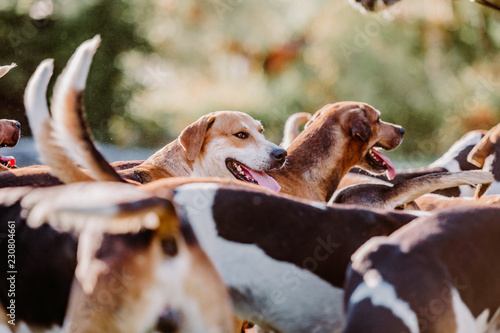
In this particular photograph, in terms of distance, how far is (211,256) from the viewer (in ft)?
6.26

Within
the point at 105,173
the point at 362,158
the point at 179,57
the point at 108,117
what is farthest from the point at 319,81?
the point at 105,173

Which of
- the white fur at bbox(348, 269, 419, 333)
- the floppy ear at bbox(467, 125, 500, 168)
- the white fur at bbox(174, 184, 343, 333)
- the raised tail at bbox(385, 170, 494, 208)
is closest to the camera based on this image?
the white fur at bbox(348, 269, 419, 333)

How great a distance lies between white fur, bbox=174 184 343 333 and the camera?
1.93m

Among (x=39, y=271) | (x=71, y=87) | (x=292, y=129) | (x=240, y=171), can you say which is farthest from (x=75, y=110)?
(x=292, y=129)

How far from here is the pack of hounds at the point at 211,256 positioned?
1.74 metres

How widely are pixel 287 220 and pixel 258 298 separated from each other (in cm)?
22

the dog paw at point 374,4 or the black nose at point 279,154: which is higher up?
the dog paw at point 374,4

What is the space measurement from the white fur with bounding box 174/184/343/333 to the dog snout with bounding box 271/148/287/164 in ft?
8.04

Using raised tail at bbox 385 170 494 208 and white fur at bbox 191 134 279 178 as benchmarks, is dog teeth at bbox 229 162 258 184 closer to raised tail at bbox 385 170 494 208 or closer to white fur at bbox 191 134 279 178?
white fur at bbox 191 134 279 178

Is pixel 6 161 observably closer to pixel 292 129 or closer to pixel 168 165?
pixel 168 165

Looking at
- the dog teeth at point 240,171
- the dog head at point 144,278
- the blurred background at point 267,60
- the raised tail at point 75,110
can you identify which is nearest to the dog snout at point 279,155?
the dog teeth at point 240,171

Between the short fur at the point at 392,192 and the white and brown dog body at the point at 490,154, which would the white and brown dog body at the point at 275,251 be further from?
the white and brown dog body at the point at 490,154

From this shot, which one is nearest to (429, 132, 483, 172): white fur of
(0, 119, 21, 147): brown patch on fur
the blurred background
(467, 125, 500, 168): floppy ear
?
(467, 125, 500, 168): floppy ear

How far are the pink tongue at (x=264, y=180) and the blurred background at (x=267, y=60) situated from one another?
7.90 m
